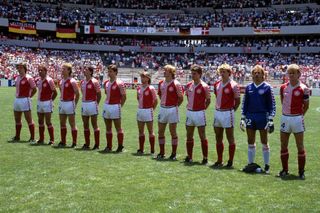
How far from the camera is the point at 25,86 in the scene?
12.6 m

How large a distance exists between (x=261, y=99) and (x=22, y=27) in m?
57.0

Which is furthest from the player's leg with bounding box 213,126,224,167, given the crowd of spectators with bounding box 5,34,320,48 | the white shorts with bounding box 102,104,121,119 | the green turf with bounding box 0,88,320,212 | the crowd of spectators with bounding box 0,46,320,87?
the crowd of spectators with bounding box 5,34,320,48

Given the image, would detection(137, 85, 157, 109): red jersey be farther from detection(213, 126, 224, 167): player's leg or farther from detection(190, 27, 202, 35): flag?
detection(190, 27, 202, 35): flag

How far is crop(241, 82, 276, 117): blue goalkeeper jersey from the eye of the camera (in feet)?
29.5

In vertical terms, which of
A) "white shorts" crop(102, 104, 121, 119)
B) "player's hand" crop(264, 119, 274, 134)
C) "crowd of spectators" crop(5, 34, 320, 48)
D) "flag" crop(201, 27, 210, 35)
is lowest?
"player's hand" crop(264, 119, 274, 134)

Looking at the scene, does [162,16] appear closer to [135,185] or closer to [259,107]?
[259,107]

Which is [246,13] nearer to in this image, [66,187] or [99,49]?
[99,49]

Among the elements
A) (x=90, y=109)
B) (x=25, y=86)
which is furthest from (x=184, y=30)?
(x=90, y=109)

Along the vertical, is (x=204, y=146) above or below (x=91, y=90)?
below

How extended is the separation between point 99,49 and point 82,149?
180 feet

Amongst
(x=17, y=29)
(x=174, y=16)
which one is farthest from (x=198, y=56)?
(x=17, y=29)

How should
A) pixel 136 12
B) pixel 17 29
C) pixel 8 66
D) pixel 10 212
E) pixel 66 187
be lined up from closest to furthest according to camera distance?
pixel 10 212
pixel 66 187
pixel 8 66
pixel 17 29
pixel 136 12

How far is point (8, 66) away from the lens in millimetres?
46719

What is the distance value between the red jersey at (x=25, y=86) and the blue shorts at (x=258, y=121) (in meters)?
6.34
